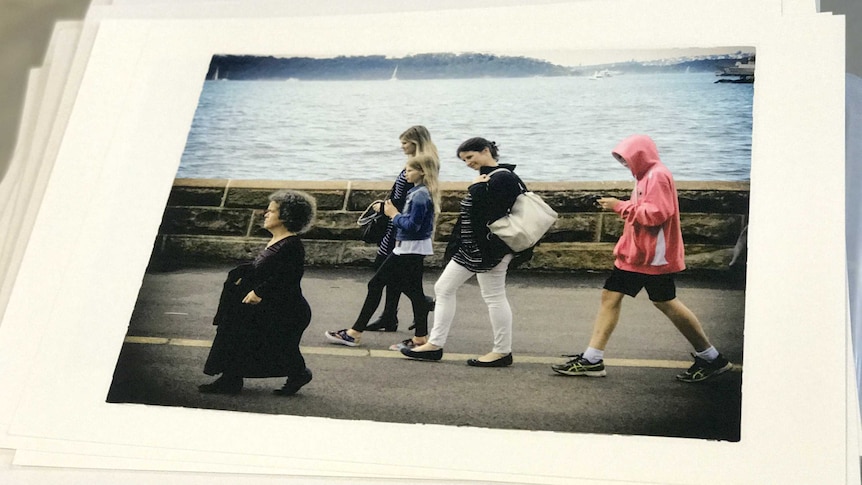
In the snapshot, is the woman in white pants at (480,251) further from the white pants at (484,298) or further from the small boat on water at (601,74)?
the small boat on water at (601,74)

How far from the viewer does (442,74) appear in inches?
45.8

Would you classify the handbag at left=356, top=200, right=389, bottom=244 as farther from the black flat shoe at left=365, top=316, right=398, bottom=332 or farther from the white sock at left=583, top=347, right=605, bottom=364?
the white sock at left=583, top=347, right=605, bottom=364

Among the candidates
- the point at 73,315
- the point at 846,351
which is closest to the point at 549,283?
the point at 846,351

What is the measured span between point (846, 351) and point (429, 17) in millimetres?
775

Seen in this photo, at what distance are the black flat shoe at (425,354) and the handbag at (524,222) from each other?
0.18m

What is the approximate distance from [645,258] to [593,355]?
0.50 ft

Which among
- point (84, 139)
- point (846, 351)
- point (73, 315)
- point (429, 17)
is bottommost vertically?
point (73, 315)

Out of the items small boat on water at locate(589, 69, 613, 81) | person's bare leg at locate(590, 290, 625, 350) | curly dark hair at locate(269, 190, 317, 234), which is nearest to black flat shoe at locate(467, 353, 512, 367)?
person's bare leg at locate(590, 290, 625, 350)

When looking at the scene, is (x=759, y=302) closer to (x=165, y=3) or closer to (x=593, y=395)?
(x=593, y=395)

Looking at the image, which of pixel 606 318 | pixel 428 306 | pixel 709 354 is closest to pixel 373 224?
pixel 428 306

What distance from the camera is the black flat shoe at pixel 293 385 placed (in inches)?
40.2

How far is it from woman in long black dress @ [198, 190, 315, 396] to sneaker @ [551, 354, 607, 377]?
0.35 metres

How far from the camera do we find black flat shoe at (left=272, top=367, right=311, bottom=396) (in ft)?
3.35

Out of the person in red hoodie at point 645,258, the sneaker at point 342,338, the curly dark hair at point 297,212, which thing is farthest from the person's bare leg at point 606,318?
the curly dark hair at point 297,212
